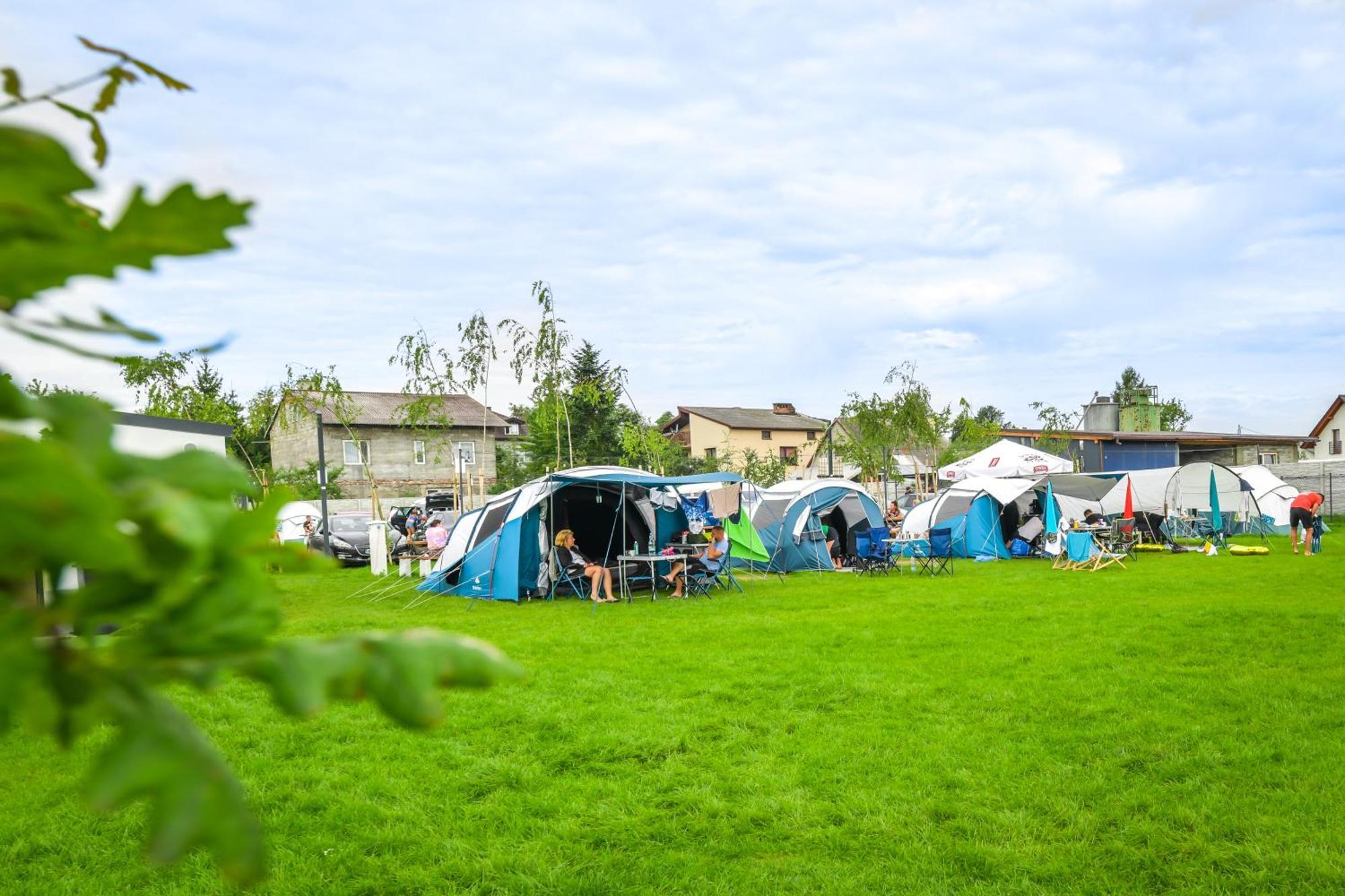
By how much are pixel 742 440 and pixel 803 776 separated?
1673 inches

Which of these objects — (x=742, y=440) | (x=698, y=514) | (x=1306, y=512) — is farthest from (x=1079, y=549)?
(x=742, y=440)

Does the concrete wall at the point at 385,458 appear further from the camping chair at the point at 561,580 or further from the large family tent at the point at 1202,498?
the large family tent at the point at 1202,498

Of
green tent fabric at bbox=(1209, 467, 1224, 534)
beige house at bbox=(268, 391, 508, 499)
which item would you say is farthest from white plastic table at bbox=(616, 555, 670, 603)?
beige house at bbox=(268, 391, 508, 499)

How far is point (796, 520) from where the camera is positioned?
17.2 metres

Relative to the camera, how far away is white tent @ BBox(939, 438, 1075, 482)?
855 inches

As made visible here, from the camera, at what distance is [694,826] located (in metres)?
4.76

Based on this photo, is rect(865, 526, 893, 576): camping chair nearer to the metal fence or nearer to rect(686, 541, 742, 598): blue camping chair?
rect(686, 541, 742, 598): blue camping chair

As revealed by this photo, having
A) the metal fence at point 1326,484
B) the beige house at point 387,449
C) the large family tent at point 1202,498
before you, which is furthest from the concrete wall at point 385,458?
the metal fence at point 1326,484

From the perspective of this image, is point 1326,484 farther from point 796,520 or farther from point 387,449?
point 387,449

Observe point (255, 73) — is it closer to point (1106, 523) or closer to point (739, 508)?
point (739, 508)

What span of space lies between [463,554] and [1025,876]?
11252 mm

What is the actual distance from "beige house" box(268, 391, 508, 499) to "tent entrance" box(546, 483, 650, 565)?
21.0 metres

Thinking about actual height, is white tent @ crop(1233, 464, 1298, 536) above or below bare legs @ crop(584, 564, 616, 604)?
above

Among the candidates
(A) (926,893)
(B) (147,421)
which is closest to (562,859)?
(A) (926,893)
